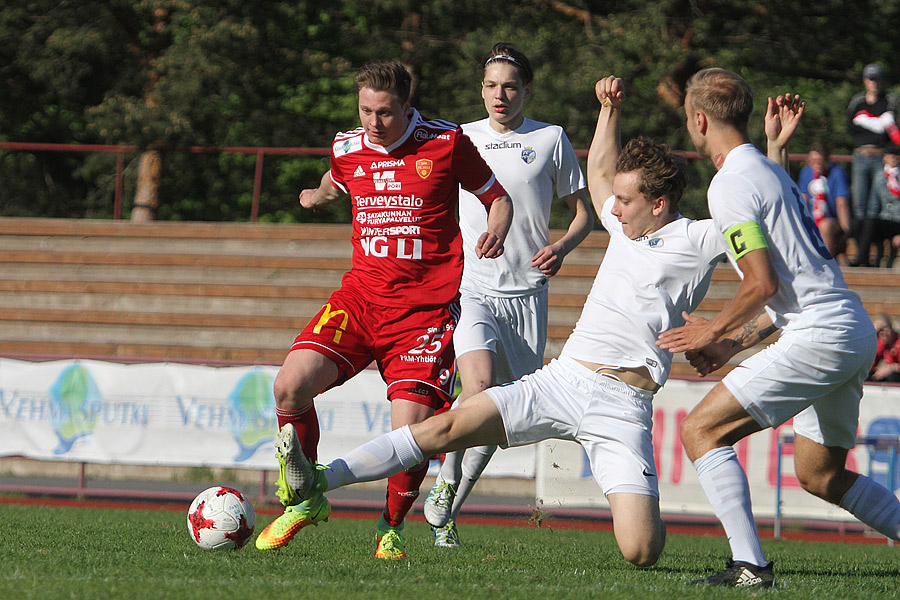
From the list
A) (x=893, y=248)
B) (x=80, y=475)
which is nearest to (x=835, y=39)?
(x=893, y=248)

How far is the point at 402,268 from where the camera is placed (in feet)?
18.9

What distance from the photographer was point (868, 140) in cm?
1471

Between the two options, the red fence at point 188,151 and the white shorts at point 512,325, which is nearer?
the white shorts at point 512,325

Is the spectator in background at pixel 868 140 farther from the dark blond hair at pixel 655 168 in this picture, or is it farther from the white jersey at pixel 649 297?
the white jersey at pixel 649 297

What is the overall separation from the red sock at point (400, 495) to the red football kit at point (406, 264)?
450 millimetres

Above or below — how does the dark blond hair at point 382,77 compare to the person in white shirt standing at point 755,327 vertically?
above

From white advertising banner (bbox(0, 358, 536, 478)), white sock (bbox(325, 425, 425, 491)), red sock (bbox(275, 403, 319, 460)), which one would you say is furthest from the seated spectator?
white sock (bbox(325, 425, 425, 491))

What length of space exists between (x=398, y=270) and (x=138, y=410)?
6.07 meters

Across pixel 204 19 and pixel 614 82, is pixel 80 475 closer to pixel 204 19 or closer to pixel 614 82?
A: pixel 614 82

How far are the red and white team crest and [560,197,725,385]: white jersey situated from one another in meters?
1.23

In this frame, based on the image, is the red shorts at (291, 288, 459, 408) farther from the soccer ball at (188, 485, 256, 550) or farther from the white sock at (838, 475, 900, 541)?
the white sock at (838, 475, 900, 541)

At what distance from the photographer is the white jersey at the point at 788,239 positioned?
4605mm

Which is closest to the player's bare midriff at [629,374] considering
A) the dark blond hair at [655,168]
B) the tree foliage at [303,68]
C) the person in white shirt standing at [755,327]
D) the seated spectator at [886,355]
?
the person in white shirt standing at [755,327]

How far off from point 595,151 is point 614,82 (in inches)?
15.8
